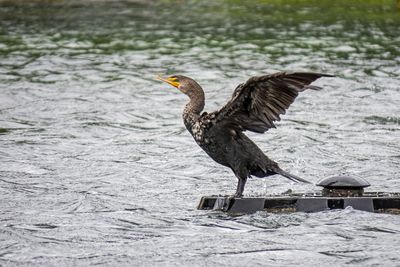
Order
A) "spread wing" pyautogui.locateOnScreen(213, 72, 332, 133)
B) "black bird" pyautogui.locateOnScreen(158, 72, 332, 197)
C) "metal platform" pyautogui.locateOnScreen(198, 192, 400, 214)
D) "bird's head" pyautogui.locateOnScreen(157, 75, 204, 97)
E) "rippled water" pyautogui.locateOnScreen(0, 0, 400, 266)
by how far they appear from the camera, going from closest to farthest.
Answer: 1. "rippled water" pyautogui.locateOnScreen(0, 0, 400, 266)
2. "spread wing" pyautogui.locateOnScreen(213, 72, 332, 133)
3. "black bird" pyautogui.locateOnScreen(158, 72, 332, 197)
4. "metal platform" pyautogui.locateOnScreen(198, 192, 400, 214)
5. "bird's head" pyautogui.locateOnScreen(157, 75, 204, 97)

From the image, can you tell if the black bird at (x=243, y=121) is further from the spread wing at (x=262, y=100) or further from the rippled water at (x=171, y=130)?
the rippled water at (x=171, y=130)

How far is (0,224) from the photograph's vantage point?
9680 millimetres

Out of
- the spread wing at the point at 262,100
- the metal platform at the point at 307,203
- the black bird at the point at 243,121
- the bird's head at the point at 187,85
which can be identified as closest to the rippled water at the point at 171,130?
the metal platform at the point at 307,203

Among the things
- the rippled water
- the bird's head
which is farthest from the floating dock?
the bird's head

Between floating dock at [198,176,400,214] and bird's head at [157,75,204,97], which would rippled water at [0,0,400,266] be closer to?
floating dock at [198,176,400,214]

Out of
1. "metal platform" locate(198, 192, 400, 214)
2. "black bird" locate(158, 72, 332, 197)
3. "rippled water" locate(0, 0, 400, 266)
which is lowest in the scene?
"rippled water" locate(0, 0, 400, 266)

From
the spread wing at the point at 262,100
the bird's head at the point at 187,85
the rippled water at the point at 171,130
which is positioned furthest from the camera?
the bird's head at the point at 187,85

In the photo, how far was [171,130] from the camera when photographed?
15.1 m

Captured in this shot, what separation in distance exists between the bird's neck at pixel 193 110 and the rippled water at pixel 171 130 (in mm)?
888

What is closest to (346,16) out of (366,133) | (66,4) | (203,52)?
(203,52)

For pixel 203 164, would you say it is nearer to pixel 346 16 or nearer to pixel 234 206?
pixel 234 206

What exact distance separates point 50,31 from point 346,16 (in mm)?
7006

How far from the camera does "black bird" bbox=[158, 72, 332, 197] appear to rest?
938 cm

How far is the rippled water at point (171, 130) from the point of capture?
29.3ft
